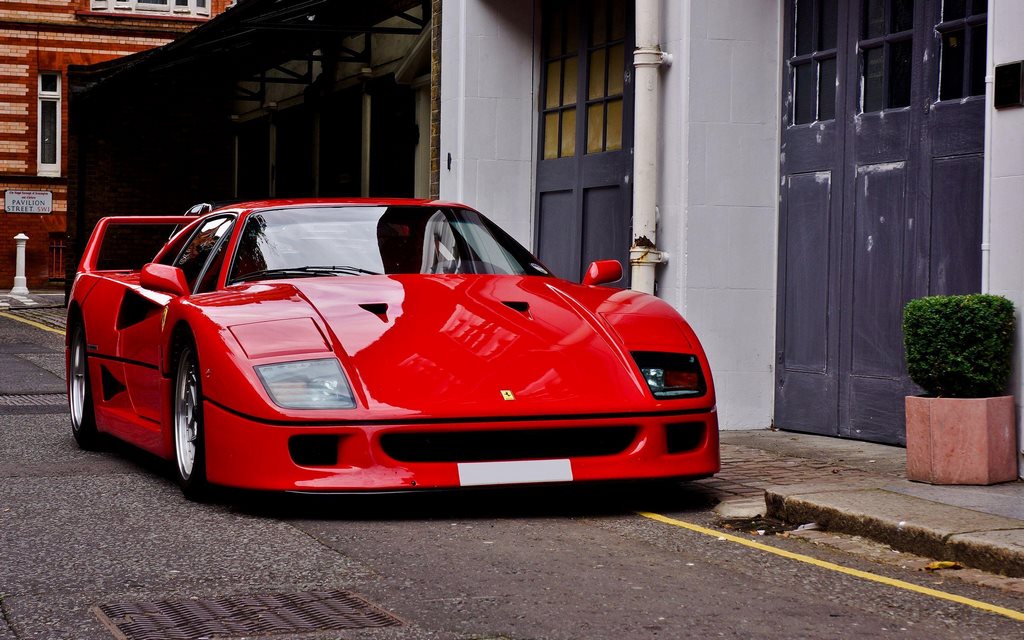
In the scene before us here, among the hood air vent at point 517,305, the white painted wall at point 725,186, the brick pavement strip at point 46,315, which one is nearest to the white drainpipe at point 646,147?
the white painted wall at point 725,186

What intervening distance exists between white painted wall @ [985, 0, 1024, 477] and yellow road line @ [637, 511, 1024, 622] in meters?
1.90

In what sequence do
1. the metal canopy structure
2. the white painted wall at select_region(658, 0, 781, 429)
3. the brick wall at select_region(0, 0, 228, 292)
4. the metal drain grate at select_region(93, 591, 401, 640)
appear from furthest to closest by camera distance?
1. the brick wall at select_region(0, 0, 228, 292)
2. the metal canopy structure
3. the white painted wall at select_region(658, 0, 781, 429)
4. the metal drain grate at select_region(93, 591, 401, 640)

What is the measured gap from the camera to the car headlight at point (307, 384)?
567cm

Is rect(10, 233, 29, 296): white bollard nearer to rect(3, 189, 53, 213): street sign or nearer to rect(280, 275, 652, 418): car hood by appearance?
rect(3, 189, 53, 213): street sign

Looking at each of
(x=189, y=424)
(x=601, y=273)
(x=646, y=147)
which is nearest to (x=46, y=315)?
(x=646, y=147)

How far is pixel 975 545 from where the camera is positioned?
16.7 feet

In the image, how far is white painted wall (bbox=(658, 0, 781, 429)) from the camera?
9328mm

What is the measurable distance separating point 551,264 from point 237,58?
36.6 feet

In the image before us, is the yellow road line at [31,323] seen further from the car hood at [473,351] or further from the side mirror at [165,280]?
the car hood at [473,351]

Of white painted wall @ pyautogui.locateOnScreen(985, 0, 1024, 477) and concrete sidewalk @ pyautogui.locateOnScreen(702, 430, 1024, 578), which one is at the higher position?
white painted wall @ pyautogui.locateOnScreen(985, 0, 1024, 477)

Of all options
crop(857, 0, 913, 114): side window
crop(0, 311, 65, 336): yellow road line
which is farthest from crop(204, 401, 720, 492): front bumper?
crop(0, 311, 65, 336): yellow road line

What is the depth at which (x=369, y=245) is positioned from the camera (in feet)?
22.6

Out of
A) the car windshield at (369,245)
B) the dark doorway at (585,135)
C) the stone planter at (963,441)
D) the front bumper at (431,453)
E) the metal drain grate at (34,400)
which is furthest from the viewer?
the dark doorway at (585,135)

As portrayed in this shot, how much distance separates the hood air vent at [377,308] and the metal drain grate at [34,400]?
5.23m
